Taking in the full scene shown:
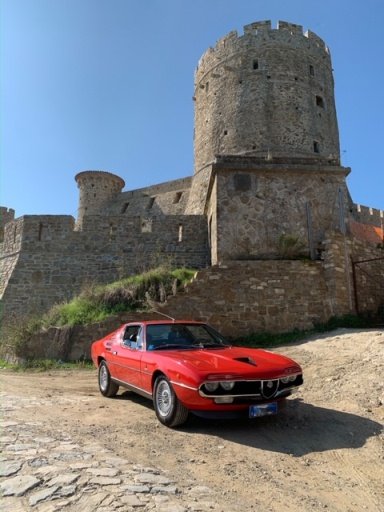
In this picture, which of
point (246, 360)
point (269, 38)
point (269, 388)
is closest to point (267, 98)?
point (269, 38)

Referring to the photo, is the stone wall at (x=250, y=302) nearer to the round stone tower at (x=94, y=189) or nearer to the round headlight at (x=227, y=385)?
the round headlight at (x=227, y=385)

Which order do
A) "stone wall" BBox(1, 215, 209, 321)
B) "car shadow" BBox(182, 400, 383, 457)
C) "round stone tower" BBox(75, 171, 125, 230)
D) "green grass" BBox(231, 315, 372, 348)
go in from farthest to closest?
"round stone tower" BBox(75, 171, 125, 230), "stone wall" BBox(1, 215, 209, 321), "green grass" BBox(231, 315, 372, 348), "car shadow" BBox(182, 400, 383, 457)

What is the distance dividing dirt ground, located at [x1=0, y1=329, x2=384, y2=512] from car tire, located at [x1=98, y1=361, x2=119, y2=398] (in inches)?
6.5

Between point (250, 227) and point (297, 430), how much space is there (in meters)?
8.06

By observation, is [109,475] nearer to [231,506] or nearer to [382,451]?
[231,506]

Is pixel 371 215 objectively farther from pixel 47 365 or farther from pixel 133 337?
pixel 133 337

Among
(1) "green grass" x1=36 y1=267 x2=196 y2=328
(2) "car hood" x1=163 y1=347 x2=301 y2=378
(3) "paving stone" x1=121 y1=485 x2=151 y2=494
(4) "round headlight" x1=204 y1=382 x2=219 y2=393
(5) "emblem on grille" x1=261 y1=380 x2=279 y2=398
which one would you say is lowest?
(3) "paving stone" x1=121 y1=485 x2=151 y2=494

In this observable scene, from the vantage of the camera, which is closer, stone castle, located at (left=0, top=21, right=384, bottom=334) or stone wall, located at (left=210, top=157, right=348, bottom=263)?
stone castle, located at (left=0, top=21, right=384, bottom=334)

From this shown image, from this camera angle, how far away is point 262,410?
4430 mm

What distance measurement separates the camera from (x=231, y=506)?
2814 mm

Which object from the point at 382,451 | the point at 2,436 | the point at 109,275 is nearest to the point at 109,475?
the point at 2,436

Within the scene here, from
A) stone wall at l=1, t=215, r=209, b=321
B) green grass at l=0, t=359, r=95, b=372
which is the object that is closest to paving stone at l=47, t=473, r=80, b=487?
green grass at l=0, t=359, r=95, b=372

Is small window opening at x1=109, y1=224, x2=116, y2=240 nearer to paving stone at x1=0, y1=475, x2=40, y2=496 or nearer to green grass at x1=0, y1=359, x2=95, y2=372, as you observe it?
green grass at x1=0, y1=359, x2=95, y2=372

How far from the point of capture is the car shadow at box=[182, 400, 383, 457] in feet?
13.7
